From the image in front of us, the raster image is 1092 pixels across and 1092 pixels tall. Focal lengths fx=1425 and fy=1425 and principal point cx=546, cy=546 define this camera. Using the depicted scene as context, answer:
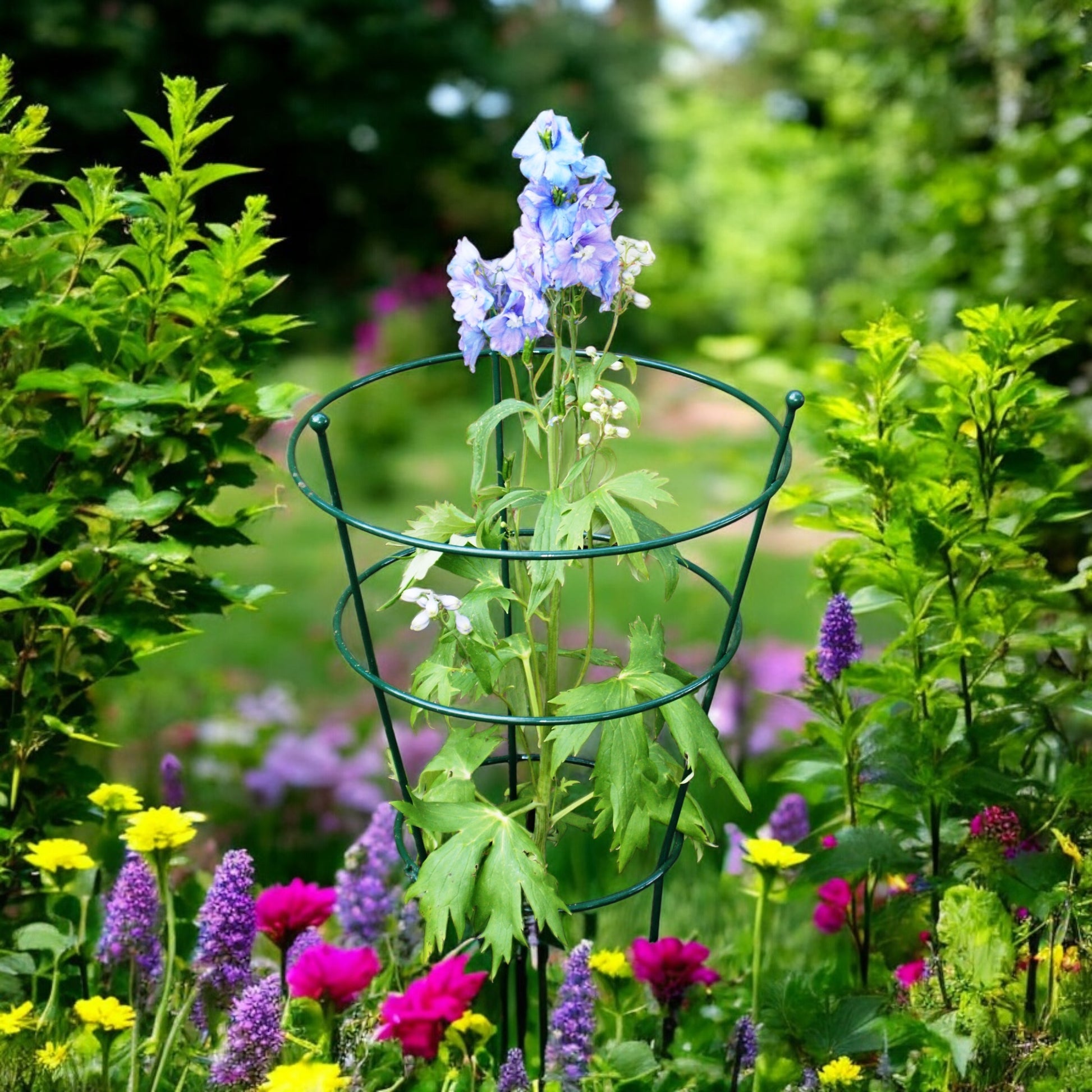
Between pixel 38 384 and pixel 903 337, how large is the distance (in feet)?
4.30

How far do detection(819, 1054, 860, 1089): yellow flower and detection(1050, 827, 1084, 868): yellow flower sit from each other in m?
0.42

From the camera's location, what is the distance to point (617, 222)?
9.34 m

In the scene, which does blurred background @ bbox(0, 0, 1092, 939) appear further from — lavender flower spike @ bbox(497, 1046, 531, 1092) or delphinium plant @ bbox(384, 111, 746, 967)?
lavender flower spike @ bbox(497, 1046, 531, 1092)

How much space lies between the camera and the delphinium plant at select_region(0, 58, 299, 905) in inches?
82.5

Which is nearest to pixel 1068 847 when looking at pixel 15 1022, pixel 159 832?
pixel 159 832

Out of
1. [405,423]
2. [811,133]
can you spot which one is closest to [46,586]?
[405,423]

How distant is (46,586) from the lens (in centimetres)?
Answer: 226

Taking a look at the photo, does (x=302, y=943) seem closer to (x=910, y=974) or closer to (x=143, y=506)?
(x=143, y=506)

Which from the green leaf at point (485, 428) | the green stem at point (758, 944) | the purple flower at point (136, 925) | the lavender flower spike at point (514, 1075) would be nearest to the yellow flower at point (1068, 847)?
the green stem at point (758, 944)

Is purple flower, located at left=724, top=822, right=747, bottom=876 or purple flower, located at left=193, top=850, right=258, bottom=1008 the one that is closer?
purple flower, located at left=193, top=850, right=258, bottom=1008

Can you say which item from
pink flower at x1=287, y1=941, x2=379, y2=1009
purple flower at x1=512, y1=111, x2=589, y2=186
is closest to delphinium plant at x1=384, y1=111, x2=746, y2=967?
purple flower at x1=512, y1=111, x2=589, y2=186

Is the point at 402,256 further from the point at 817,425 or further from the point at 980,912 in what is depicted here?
the point at 980,912

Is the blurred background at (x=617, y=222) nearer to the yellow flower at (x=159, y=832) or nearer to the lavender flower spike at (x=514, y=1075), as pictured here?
the yellow flower at (x=159, y=832)

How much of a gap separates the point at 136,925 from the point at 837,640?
1.14m
